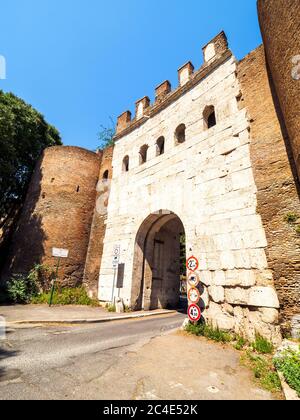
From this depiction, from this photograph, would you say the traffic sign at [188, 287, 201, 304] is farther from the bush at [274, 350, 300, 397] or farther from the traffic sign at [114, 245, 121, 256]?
the traffic sign at [114, 245, 121, 256]

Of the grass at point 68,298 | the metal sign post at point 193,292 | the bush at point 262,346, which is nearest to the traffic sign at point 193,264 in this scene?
the metal sign post at point 193,292

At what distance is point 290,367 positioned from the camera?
3004mm

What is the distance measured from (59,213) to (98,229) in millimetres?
2449

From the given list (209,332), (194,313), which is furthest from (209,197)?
(209,332)

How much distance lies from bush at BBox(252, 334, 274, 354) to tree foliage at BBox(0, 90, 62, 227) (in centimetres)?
1384

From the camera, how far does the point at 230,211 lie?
6617mm

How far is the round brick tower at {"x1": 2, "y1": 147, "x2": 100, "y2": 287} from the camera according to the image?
11719mm

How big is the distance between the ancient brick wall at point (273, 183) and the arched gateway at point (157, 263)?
4.08 metres

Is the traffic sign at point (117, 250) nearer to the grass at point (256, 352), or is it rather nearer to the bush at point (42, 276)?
the bush at point (42, 276)

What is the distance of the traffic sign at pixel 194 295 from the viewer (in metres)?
6.16

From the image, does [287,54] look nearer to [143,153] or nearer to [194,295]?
[194,295]

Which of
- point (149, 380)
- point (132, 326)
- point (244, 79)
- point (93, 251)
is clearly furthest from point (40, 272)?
point (244, 79)

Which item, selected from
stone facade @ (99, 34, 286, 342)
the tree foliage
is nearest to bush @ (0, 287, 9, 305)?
stone facade @ (99, 34, 286, 342)
